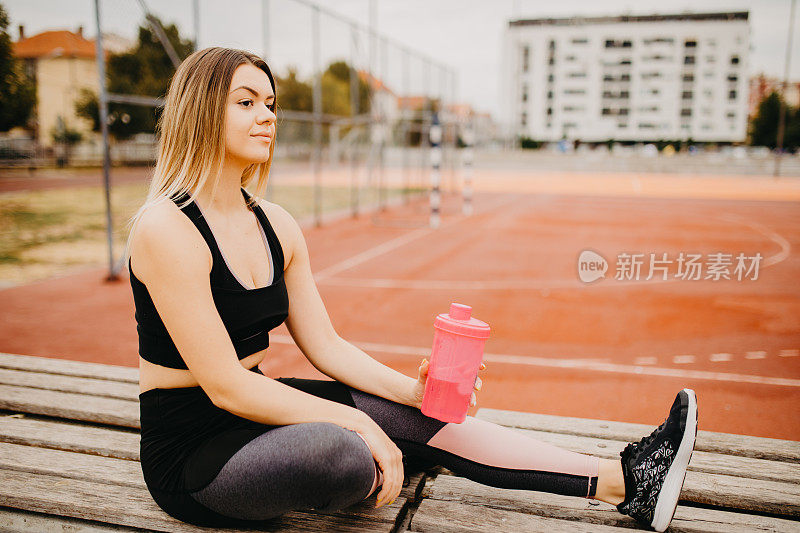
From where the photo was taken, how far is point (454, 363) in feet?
5.07

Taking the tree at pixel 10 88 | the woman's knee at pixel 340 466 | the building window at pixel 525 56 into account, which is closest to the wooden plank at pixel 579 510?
the woman's knee at pixel 340 466

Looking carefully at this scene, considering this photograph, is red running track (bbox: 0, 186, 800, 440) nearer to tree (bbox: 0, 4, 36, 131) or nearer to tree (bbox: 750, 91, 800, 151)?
tree (bbox: 0, 4, 36, 131)

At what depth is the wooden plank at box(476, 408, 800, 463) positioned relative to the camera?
2.04 meters

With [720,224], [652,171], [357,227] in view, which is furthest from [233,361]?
[652,171]

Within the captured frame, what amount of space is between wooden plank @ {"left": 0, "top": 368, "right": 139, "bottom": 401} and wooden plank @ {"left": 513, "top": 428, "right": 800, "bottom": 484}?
1.57 meters

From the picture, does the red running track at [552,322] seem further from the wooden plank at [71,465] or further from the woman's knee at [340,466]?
the woman's knee at [340,466]

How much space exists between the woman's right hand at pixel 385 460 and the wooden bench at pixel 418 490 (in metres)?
0.11

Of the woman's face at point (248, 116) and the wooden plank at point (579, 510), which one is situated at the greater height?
the woman's face at point (248, 116)

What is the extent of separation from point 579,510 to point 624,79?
83879mm

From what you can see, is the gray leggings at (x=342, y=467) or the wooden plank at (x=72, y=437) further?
the wooden plank at (x=72, y=437)

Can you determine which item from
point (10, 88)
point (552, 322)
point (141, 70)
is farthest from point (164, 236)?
point (141, 70)

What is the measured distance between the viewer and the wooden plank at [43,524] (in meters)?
1.65

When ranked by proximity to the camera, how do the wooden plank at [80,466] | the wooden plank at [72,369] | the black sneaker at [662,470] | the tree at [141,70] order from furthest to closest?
1. the tree at [141,70]
2. the wooden plank at [72,369]
3. the wooden plank at [80,466]
4. the black sneaker at [662,470]

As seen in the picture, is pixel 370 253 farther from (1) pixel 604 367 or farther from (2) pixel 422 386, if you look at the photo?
(2) pixel 422 386
